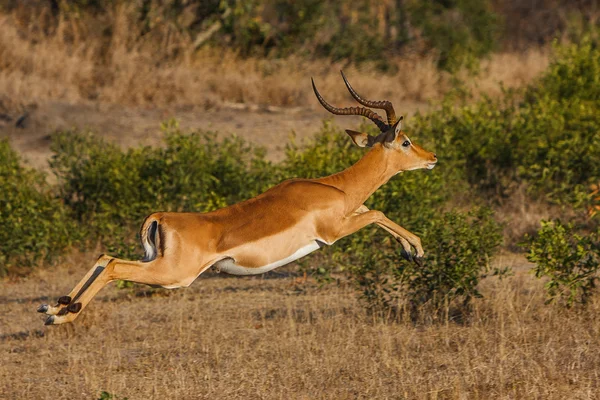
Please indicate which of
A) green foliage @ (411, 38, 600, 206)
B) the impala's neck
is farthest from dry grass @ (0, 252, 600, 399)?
green foliage @ (411, 38, 600, 206)

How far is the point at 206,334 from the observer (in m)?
7.50

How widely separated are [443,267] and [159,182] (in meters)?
3.31

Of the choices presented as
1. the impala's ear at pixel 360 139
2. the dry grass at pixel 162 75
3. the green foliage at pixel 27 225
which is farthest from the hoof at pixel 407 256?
the dry grass at pixel 162 75

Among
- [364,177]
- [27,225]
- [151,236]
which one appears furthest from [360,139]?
[27,225]

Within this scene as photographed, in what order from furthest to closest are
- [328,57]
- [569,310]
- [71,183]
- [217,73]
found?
[328,57], [217,73], [71,183], [569,310]

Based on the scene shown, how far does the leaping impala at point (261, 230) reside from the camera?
6.07 meters

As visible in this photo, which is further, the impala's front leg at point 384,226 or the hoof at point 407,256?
the hoof at point 407,256

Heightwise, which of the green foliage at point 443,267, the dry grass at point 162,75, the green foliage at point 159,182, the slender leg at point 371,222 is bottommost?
the green foliage at point 443,267

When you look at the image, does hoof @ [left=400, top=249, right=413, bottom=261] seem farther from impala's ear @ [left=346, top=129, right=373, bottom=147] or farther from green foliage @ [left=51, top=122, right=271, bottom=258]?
green foliage @ [left=51, top=122, right=271, bottom=258]

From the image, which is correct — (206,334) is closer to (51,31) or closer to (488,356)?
(488,356)

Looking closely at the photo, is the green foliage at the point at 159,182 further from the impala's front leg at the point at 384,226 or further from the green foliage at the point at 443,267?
the impala's front leg at the point at 384,226

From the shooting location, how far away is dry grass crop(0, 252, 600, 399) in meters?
6.04

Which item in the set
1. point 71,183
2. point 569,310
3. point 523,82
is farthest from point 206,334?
point 523,82

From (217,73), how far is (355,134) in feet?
33.4
